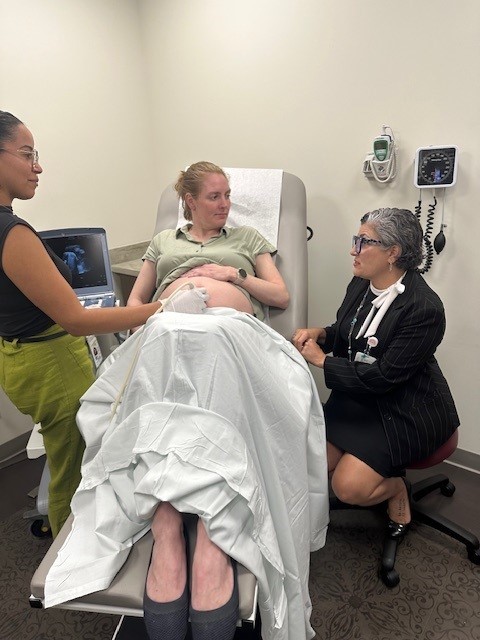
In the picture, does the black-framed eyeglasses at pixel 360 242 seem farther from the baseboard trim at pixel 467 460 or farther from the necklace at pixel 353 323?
the baseboard trim at pixel 467 460

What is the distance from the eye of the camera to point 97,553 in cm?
88

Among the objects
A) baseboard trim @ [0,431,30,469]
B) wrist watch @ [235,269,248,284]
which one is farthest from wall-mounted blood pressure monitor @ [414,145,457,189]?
baseboard trim @ [0,431,30,469]

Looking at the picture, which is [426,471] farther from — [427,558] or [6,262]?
[6,262]

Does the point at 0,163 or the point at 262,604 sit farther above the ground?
the point at 0,163

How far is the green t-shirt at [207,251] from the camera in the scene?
165cm

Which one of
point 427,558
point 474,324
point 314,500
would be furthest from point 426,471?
point 314,500

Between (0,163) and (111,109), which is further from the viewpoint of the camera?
(111,109)

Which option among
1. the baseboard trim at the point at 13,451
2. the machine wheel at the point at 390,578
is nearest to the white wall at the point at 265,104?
the machine wheel at the point at 390,578

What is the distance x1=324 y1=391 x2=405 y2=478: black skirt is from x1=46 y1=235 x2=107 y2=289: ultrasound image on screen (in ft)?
3.45

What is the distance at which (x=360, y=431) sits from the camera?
1.36 metres

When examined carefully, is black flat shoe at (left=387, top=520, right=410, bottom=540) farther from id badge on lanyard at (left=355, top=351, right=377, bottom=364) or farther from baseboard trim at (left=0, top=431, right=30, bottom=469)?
baseboard trim at (left=0, top=431, right=30, bottom=469)

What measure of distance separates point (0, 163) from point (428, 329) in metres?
1.21

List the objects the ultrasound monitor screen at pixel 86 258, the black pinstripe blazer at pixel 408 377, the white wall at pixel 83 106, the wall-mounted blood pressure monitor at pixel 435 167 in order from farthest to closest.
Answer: the white wall at pixel 83 106, the ultrasound monitor screen at pixel 86 258, the wall-mounted blood pressure monitor at pixel 435 167, the black pinstripe blazer at pixel 408 377

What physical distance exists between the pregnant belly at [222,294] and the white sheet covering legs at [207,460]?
0.25m
